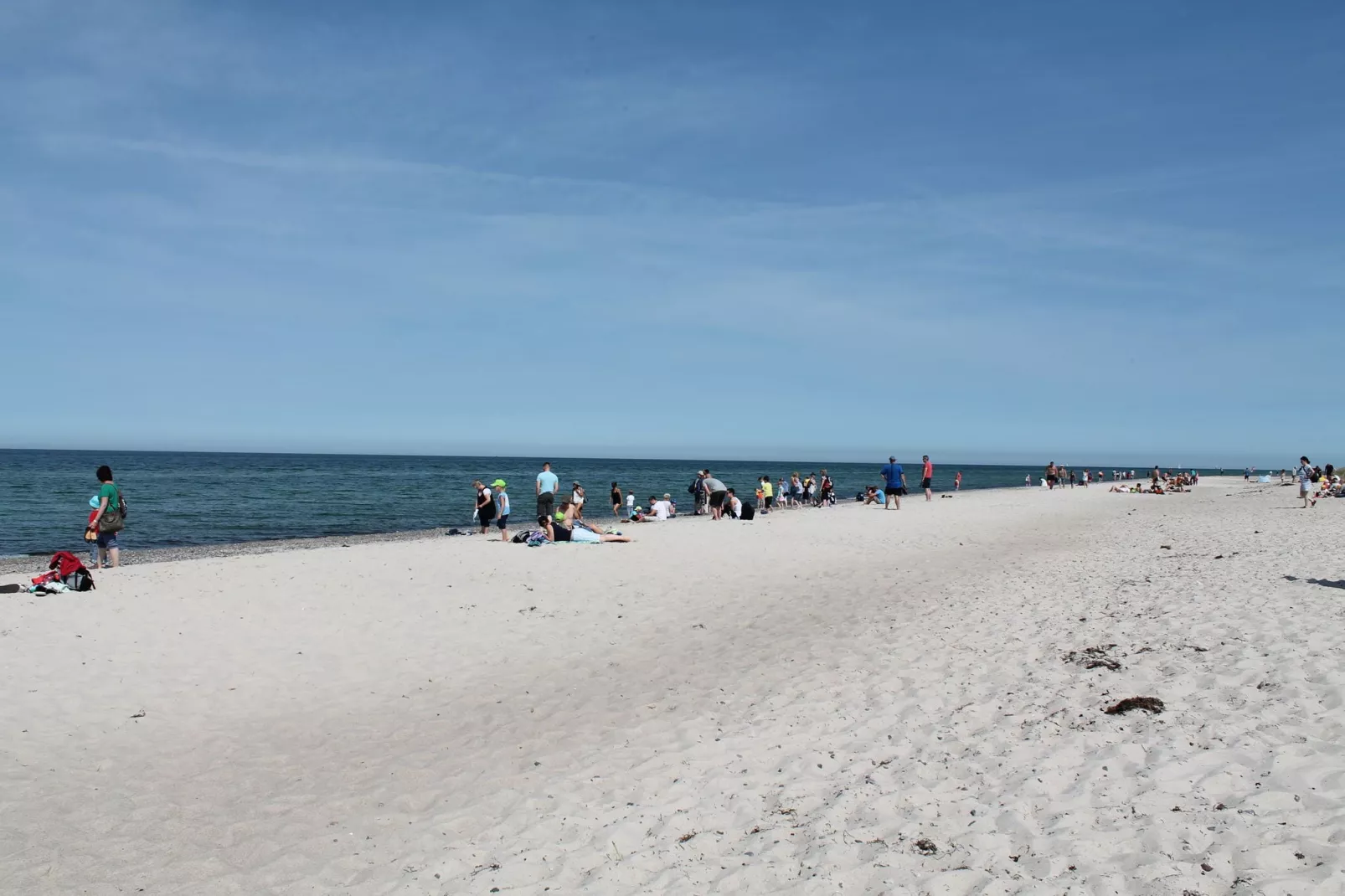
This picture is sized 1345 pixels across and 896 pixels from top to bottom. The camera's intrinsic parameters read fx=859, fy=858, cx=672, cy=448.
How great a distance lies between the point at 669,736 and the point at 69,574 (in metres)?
10.6

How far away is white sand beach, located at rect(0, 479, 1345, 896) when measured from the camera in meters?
5.03

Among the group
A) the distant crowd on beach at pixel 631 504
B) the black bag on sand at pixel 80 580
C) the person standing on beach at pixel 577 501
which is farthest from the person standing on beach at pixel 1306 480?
the black bag on sand at pixel 80 580

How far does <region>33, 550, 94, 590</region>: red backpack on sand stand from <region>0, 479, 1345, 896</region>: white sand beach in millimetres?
327

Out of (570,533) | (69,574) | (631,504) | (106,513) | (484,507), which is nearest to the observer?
(69,574)

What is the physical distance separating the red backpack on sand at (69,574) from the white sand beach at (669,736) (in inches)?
12.9

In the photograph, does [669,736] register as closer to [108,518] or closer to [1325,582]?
[1325,582]

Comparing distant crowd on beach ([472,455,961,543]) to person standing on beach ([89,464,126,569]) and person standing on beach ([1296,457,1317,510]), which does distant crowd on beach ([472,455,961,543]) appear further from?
person standing on beach ([1296,457,1317,510])

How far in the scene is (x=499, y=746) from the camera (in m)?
7.41

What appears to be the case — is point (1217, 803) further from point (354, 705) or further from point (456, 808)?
point (354, 705)

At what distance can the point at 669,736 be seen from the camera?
24.3 feet

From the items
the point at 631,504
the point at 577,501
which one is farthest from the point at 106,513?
the point at 631,504

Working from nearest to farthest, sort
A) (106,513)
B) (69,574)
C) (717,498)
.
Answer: (69,574) → (106,513) → (717,498)

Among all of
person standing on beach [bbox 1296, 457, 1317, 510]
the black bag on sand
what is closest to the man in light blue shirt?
person standing on beach [bbox 1296, 457, 1317, 510]

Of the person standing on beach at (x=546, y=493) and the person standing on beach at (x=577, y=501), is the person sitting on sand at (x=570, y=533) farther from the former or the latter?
the person standing on beach at (x=546, y=493)
